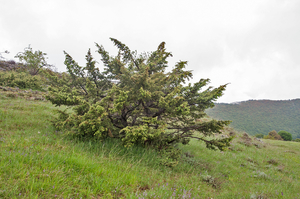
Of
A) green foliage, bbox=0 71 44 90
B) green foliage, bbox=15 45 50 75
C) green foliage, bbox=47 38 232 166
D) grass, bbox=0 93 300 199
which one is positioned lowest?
grass, bbox=0 93 300 199

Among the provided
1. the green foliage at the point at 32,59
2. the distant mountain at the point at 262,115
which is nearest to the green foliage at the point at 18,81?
the green foliage at the point at 32,59

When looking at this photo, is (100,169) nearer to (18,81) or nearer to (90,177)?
(90,177)

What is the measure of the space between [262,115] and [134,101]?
113 m

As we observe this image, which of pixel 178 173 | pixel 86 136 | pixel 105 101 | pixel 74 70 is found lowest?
pixel 178 173

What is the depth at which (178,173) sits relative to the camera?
14.7 feet

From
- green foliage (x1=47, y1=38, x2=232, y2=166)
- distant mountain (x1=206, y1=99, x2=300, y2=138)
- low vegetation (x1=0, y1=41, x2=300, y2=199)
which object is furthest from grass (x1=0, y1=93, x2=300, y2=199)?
distant mountain (x1=206, y1=99, x2=300, y2=138)

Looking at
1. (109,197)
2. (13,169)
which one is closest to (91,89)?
(13,169)

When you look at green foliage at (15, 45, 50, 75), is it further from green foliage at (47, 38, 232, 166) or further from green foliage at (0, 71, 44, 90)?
green foliage at (47, 38, 232, 166)

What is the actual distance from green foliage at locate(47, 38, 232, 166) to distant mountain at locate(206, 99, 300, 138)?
69.0 m

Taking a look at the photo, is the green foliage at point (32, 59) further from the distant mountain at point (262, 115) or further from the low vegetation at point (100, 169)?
the distant mountain at point (262, 115)

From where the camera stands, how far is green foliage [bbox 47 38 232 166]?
13.9 feet

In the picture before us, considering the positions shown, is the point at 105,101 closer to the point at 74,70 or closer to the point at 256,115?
the point at 74,70

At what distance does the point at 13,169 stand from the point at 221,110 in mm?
98978

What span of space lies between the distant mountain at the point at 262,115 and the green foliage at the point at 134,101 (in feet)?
226
